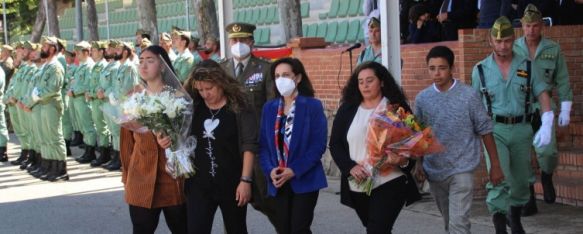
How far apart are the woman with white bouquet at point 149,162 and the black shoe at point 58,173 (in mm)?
8801

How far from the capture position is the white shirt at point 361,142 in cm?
749

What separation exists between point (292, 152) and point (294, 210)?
394 mm

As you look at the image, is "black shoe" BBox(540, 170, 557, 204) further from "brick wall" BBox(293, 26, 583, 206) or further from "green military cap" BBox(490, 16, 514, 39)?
"green military cap" BBox(490, 16, 514, 39)

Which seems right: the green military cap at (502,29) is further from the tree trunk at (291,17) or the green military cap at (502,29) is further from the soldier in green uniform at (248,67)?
the tree trunk at (291,17)

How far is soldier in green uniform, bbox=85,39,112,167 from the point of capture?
1882 cm

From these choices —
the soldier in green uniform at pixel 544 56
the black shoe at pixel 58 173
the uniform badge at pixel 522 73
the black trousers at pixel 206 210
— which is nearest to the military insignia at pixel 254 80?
the black trousers at pixel 206 210

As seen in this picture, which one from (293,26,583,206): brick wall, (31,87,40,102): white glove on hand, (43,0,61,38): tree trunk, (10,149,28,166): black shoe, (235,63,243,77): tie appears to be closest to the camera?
(235,63,243,77): tie

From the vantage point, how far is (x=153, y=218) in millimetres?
8133

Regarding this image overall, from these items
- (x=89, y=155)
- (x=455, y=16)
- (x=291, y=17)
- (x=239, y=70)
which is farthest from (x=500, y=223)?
(x=89, y=155)

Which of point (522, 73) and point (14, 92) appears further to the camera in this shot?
point (14, 92)

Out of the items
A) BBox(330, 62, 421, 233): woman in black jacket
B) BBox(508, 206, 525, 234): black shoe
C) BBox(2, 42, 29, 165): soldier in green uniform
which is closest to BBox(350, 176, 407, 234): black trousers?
BBox(330, 62, 421, 233): woman in black jacket

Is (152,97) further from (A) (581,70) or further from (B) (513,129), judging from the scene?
(A) (581,70)

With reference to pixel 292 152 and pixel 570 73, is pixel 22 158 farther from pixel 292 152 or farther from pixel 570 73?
pixel 292 152

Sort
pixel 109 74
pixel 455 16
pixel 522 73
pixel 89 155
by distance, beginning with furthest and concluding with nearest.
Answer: pixel 89 155 → pixel 109 74 → pixel 455 16 → pixel 522 73
